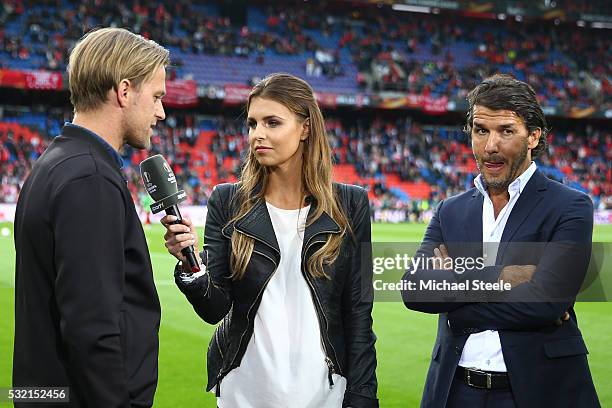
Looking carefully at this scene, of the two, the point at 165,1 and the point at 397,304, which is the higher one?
the point at 165,1

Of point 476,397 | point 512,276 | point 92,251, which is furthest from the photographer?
point 512,276

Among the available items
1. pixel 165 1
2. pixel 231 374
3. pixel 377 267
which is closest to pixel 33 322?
pixel 231 374

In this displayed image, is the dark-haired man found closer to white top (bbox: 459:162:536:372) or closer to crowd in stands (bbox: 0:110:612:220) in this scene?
white top (bbox: 459:162:536:372)

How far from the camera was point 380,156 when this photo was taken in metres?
40.1

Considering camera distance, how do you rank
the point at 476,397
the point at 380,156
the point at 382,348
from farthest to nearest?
the point at 380,156 → the point at 382,348 → the point at 476,397

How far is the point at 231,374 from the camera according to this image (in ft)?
10.6

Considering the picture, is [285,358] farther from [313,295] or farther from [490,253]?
[490,253]

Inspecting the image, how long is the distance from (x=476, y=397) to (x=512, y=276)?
0.57m

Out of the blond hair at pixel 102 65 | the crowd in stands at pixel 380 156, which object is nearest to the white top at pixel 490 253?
the blond hair at pixel 102 65

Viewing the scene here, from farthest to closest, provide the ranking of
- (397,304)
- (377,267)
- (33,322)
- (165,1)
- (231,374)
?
(165,1), (397,304), (377,267), (231,374), (33,322)

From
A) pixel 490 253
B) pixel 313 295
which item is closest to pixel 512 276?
→ pixel 490 253

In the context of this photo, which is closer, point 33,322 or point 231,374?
point 33,322

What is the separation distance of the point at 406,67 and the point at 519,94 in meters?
42.1

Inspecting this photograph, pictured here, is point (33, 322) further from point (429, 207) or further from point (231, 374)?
point (429, 207)
